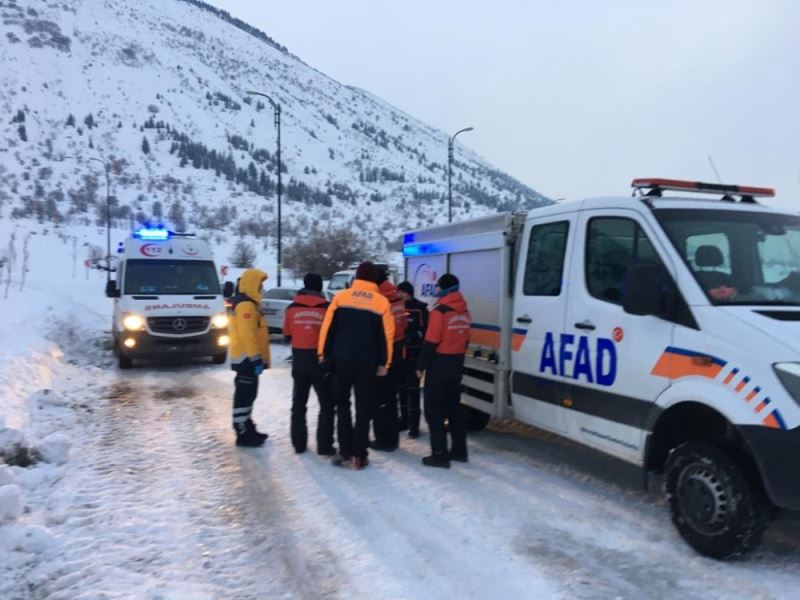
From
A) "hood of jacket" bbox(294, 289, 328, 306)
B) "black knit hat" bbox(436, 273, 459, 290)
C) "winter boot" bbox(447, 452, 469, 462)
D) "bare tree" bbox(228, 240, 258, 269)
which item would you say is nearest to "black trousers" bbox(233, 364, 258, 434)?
"hood of jacket" bbox(294, 289, 328, 306)

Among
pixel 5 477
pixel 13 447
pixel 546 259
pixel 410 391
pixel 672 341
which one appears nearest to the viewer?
pixel 672 341

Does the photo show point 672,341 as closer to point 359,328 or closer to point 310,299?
point 359,328

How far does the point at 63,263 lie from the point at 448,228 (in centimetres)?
6176

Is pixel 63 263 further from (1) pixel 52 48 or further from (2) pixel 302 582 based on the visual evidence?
(1) pixel 52 48

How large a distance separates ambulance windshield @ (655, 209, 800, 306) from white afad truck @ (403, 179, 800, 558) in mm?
12

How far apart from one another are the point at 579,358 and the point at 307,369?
9.14 feet

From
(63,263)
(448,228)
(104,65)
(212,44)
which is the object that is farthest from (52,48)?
(448,228)

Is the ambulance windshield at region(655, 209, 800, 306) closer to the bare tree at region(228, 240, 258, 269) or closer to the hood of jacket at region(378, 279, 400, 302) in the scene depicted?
the hood of jacket at region(378, 279, 400, 302)

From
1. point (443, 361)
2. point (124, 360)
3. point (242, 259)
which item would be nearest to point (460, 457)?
point (443, 361)

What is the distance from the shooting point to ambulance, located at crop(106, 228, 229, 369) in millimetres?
12836

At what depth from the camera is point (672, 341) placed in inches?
182

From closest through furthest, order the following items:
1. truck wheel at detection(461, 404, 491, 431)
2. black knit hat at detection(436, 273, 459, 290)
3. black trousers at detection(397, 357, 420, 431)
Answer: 1. black knit hat at detection(436, 273, 459, 290)
2. black trousers at detection(397, 357, 420, 431)
3. truck wheel at detection(461, 404, 491, 431)

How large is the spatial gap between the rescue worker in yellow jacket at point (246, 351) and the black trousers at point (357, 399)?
125cm

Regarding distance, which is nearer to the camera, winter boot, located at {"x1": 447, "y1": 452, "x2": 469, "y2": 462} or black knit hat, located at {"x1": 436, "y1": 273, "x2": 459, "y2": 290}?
black knit hat, located at {"x1": 436, "y1": 273, "x2": 459, "y2": 290}
